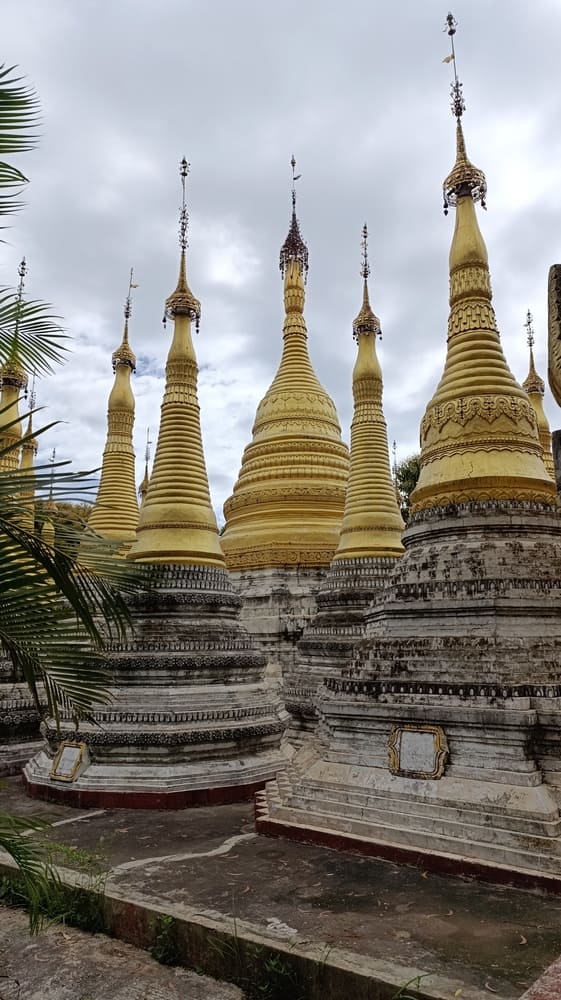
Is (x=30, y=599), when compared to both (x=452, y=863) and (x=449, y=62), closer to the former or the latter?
(x=452, y=863)

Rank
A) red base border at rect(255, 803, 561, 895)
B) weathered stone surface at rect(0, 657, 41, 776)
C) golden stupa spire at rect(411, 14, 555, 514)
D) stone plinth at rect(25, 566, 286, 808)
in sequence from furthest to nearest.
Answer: weathered stone surface at rect(0, 657, 41, 776), stone plinth at rect(25, 566, 286, 808), golden stupa spire at rect(411, 14, 555, 514), red base border at rect(255, 803, 561, 895)

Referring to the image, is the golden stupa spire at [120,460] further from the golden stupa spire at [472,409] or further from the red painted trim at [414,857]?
the red painted trim at [414,857]

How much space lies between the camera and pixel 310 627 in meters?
13.6

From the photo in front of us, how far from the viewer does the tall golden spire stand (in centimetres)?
A: 1605

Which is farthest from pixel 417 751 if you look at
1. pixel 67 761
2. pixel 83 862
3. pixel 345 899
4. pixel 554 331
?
pixel 67 761

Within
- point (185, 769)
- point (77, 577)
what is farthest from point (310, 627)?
point (77, 577)

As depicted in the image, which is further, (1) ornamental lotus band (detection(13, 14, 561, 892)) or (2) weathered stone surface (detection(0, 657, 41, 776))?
(2) weathered stone surface (detection(0, 657, 41, 776))

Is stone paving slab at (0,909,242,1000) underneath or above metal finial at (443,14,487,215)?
underneath

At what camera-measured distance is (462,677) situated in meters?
7.24

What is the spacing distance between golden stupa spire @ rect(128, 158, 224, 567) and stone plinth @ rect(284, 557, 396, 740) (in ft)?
8.37

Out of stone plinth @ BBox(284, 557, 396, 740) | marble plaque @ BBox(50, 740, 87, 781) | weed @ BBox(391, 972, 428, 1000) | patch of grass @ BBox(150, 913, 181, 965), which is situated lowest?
patch of grass @ BBox(150, 913, 181, 965)

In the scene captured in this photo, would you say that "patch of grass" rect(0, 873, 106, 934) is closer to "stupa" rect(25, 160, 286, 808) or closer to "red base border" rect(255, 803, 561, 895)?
"red base border" rect(255, 803, 561, 895)

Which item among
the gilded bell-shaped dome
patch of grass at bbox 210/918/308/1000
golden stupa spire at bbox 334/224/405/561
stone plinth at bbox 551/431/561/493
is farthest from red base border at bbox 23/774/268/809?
stone plinth at bbox 551/431/561/493

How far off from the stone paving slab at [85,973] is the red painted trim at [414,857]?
2411 millimetres
